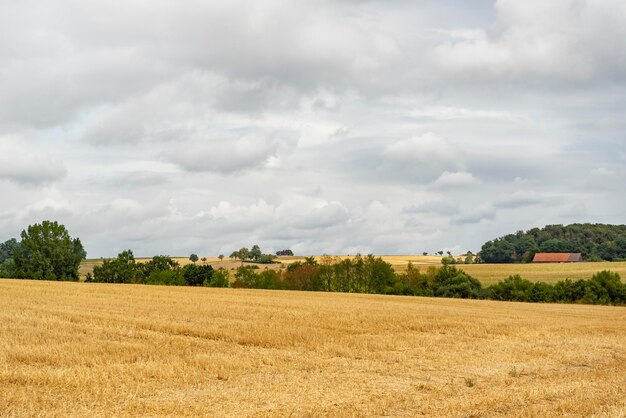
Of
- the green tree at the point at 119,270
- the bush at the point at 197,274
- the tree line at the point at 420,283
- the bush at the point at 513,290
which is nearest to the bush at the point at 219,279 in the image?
the tree line at the point at 420,283

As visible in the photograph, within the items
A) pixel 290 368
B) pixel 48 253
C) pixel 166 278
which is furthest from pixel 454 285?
pixel 290 368

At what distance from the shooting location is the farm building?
157913 millimetres

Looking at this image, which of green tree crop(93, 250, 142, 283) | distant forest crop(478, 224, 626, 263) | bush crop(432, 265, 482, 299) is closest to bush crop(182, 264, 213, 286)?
green tree crop(93, 250, 142, 283)

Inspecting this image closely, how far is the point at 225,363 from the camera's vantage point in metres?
16.7

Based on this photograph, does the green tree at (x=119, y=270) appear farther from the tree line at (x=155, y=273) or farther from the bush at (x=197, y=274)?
the bush at (x=197, y=274)

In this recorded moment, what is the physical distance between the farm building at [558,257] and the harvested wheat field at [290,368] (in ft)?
450

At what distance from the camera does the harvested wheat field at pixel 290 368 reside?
12.3 meters

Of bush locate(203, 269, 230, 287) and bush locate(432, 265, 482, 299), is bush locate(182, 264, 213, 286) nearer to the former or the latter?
bush locate(203, 269, 230, 287)

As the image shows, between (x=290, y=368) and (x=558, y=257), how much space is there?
155 meters

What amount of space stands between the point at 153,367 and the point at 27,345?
15.0 feet

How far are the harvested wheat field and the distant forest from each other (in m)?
138

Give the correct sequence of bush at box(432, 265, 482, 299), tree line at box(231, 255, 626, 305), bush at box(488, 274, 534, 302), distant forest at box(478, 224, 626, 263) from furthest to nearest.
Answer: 1. distant forest at box(478, 224, 626, 263)
2. bush at box(432, 265, 482, 299)
3. bush at box(488, 274, 534, 302)
4. tree line at box(231, 255, 626, 305)

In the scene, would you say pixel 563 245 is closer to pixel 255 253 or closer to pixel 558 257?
pixel 558 257

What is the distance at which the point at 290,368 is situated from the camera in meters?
16.9
